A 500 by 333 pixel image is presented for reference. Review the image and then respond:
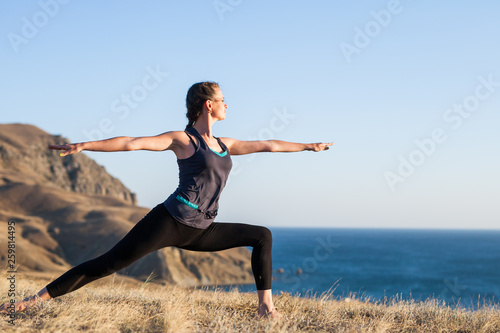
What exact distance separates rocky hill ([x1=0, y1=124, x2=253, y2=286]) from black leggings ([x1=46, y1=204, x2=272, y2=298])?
34310 millimetres

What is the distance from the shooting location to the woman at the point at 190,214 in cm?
446

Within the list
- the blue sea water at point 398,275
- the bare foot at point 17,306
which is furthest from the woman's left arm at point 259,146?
the blue sea water at point 398,275

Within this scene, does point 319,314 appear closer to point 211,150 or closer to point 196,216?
point 196,216

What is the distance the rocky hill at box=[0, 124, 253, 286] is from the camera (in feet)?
152

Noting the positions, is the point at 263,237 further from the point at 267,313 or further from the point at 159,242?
the point at 159,242

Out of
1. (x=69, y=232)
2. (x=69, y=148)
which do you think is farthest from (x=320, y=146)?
(x=69, y=232)

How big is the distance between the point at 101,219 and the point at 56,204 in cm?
781

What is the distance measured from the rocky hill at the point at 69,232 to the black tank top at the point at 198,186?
3491 centimetres

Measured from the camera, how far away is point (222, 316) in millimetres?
4922

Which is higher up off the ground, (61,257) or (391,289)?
(61,257)

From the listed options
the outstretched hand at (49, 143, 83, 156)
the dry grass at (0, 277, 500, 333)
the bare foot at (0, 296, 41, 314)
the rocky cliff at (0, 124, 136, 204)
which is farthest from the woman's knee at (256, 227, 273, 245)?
the rocky cliff at (0, 124, 136, 204)

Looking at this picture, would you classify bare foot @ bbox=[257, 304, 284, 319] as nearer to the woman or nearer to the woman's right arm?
the woman

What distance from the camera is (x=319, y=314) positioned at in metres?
5.23

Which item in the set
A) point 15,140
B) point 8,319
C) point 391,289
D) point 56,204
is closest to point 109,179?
point 15,140
